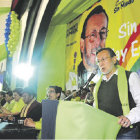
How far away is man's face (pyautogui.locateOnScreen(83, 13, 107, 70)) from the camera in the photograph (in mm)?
6273

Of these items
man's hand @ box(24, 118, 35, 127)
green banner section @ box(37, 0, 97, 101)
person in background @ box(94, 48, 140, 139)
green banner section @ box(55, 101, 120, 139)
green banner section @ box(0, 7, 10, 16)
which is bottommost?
man's hand @ box(24, 118, 35, 127)

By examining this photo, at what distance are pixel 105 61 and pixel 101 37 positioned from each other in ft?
14.4

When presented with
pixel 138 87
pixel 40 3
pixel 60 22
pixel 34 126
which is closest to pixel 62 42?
pixel 60 22

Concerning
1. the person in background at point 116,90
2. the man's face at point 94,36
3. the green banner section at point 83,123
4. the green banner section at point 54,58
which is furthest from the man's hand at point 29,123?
the green banner section at point 54,58

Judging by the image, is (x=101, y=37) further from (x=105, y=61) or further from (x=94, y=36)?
(x=105, y=61)

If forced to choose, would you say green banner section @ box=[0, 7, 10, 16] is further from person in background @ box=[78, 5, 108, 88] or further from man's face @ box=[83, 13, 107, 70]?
man's face @ box=[83, 13, 107, 70]

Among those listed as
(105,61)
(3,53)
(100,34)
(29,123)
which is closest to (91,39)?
(100,34)

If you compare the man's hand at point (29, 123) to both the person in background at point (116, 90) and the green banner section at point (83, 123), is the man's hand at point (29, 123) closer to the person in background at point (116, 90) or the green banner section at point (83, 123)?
the person in background at point (116, 90)

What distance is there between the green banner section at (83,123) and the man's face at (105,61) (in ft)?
2.92

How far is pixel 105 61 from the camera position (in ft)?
6.63

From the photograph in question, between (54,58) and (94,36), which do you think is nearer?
(94,36)

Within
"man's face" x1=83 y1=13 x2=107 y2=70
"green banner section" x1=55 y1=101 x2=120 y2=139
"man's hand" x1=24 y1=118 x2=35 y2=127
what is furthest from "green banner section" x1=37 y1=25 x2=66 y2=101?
"green banner section" x1=55 y1=101 x2=120 y2=139

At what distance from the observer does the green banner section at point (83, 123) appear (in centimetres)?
106

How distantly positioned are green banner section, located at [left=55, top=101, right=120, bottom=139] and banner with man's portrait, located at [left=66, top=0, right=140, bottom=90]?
362cm
